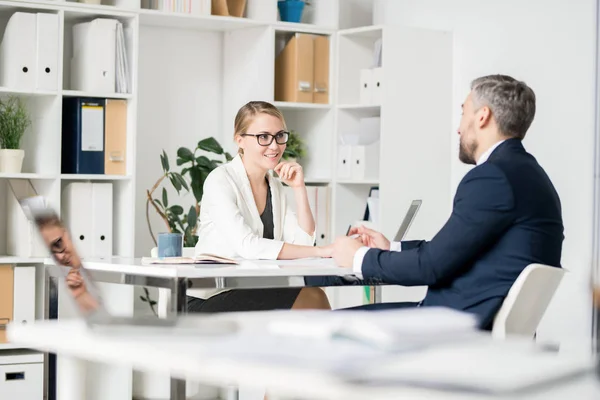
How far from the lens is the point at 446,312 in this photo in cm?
158

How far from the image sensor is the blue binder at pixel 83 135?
14.5 ft

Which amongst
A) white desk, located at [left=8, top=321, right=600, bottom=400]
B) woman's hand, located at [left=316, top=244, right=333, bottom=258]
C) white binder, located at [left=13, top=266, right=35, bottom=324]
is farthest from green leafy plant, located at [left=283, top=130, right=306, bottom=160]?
white desk, located at [left=8, top=321, right=600, bottom=400]

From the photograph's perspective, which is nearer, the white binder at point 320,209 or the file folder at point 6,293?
the file folder at point 6,293

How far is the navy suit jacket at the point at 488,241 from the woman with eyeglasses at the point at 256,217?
2.38 ft

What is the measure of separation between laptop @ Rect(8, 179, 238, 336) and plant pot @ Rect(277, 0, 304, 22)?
133 inches

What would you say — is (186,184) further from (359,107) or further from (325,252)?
(325,252)

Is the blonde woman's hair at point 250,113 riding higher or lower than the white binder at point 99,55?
lower

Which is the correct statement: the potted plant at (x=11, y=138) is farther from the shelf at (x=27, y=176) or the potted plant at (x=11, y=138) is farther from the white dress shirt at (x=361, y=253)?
the white dress shirt at (x=361, y=253)

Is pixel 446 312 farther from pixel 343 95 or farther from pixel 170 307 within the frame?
pixel 343 95

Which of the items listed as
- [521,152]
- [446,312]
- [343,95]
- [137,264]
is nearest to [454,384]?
[446,312]

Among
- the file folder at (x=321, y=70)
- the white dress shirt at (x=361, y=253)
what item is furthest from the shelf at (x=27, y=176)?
the white dress shirt at (x=361, y=253)

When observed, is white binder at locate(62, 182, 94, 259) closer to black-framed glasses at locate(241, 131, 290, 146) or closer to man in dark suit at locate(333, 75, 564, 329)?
black-framed glasses at locate(241, 131, 290, 146)

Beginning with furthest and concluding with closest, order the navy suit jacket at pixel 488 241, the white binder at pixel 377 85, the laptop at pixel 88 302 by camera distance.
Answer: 1. the white binder at pixel 377 85
2. the navy suit jacket at pixel 488 241
3. the laptop at pixel 88 302

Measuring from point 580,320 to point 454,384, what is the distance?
9.99 feet
